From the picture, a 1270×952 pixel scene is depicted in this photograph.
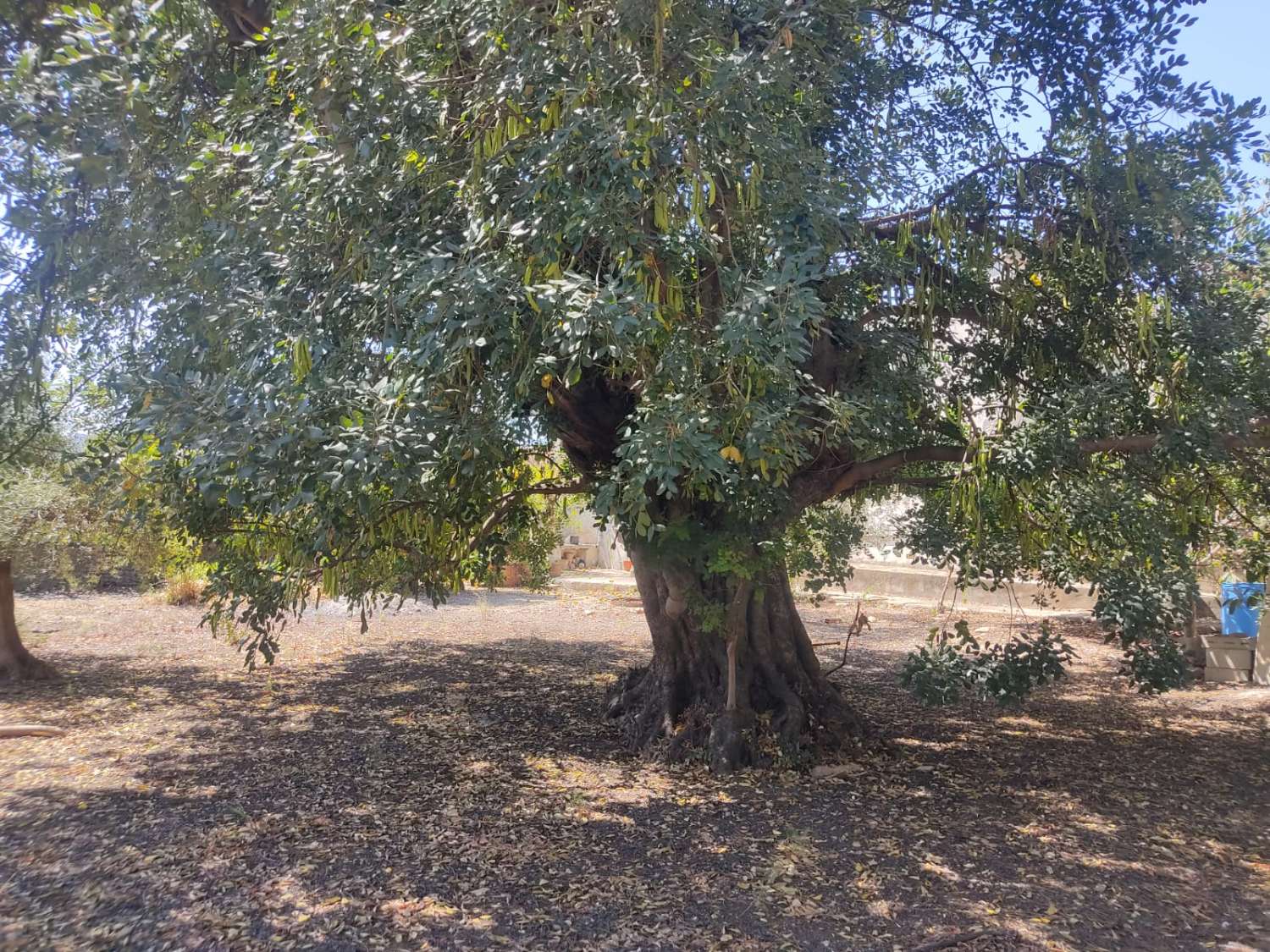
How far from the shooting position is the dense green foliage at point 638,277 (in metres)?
4.36

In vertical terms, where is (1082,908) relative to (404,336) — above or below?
below

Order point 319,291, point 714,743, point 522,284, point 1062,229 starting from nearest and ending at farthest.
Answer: point 522,284 < point 319,291 < point 1062,229 < point 714,743

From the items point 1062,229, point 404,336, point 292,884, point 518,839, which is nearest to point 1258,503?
point 1062,229

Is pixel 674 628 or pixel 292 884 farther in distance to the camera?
pixel 674 628

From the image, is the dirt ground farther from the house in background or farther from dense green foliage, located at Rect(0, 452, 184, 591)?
the house in background

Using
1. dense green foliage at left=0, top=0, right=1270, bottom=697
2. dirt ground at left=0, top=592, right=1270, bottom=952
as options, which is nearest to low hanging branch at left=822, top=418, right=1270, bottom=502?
dense green foliage at left=0, top=0, right=1270, bottom=697

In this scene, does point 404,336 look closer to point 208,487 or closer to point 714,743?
point 208,487

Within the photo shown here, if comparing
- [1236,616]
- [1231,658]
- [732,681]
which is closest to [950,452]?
[732,681]

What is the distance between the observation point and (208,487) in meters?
3.84

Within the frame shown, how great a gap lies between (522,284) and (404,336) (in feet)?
2.20

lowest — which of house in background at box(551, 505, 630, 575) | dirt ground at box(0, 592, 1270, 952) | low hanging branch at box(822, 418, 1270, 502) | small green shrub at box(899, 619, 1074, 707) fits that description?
dirt ground at box(0, 592, 1270, 952)

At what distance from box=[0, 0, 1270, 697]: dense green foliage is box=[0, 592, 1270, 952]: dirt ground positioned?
1.21 metres

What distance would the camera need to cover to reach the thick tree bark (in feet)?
22.4

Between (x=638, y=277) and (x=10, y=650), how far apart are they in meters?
8.81
